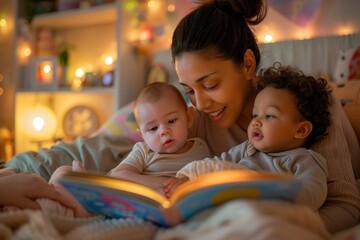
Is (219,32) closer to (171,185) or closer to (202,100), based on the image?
(202,100)

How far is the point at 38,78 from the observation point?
3.11m

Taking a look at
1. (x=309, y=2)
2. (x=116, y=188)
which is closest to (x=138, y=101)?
(x=116, y=188)

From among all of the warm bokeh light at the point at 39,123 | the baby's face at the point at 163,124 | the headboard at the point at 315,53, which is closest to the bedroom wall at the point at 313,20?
the headboard at the point at 315,53

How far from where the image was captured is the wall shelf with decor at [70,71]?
295 centimetres

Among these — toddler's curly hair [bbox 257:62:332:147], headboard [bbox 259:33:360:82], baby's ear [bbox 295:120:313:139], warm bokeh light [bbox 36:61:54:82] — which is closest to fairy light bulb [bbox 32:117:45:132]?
warm bokeh light [bbox 36:61:54:82]

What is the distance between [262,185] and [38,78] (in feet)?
9.45

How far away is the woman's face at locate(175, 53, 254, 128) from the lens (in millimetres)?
1135

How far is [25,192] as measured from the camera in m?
0.84

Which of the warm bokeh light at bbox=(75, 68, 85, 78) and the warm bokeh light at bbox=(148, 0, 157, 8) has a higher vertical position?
the warm bokeh light at bbox=(148, 0, 157, 8)

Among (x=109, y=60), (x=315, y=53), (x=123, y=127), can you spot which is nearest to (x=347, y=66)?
(x=315, y=53)

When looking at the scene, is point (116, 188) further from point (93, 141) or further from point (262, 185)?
point (93, 141)

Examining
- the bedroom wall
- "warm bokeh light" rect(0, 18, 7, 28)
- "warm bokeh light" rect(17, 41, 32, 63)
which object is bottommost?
"warm bokeh light" rect(17, 41, 32, 63)

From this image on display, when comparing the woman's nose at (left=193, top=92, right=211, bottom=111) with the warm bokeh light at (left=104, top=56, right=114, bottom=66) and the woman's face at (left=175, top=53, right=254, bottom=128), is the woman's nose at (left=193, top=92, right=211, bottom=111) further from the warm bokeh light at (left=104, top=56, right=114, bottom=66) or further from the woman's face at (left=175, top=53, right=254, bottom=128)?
the warm bokeh light at (left=104, top=56, right=114, bottom=66)

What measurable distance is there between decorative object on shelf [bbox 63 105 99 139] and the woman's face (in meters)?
1.97
